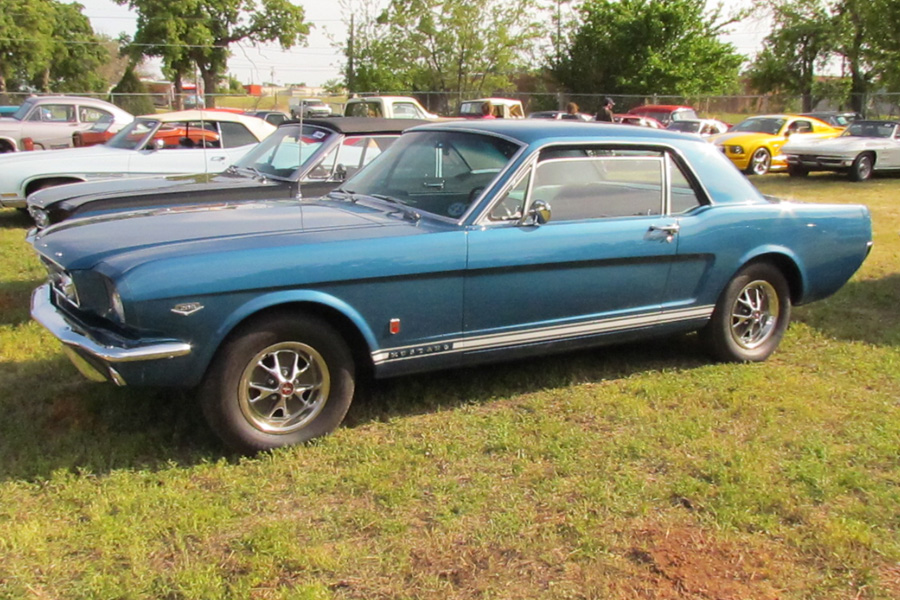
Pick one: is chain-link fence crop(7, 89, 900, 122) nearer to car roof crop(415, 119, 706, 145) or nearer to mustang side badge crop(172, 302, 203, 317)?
car roof crop(415, 119, 706, 145)

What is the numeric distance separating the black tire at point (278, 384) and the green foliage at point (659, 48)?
1426 inches

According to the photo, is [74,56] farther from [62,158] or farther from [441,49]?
[62,158]

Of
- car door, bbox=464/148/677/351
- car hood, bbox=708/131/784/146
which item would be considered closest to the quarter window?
car door, bbox=464/148/677/351

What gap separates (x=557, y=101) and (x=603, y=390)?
34854 millimetres

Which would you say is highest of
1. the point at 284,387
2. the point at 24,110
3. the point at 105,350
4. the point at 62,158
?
the point at 24,110

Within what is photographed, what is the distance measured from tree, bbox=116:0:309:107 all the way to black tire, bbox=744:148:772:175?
3564 centimetres

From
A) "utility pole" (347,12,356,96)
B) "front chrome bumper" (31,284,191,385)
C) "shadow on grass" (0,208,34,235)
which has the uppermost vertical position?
"utility pole" (347,12,356,96)

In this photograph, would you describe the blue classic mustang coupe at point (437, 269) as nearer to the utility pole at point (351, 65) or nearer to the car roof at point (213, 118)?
the car roof at point (213, 118)

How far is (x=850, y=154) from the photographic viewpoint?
16172mm

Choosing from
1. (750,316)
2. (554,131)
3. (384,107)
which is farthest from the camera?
(384,107)

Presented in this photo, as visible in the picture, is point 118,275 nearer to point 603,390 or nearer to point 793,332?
point 603,390

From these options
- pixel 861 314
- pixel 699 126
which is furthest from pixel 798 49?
pixel 861 314

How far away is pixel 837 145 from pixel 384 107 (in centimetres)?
922

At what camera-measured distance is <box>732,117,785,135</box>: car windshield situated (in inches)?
715
